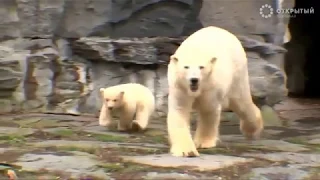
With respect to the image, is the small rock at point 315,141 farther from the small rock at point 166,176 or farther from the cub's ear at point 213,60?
the small rock at point 166,176

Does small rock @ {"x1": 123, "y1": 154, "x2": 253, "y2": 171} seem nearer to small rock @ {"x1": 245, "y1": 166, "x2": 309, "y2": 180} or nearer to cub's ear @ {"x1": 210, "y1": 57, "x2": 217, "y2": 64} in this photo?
small rock @ {"x1": 245, "y1": 166, "x2": 309, "y2": 180}

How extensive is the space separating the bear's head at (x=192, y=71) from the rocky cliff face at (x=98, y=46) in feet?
7.20

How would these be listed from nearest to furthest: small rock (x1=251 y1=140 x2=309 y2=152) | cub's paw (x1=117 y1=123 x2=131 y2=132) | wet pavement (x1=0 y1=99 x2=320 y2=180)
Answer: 1. wet pavement (x1=0 y1=99 x2=320 y2=180)
2. small rock (x1=251 y1=140 x2=309 y2=152)
3. cub's paw (x1=117 y1=123 x2=131 y2=132)

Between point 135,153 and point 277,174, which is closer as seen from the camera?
point 277,174

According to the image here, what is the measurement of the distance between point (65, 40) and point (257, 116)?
81.5 inches

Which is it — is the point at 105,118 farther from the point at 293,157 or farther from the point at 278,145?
the point at 293,157

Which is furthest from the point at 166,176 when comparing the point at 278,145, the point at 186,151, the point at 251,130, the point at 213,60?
the point at 251,130

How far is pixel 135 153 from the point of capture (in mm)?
3812

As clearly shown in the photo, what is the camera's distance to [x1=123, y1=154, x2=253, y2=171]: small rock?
11.1ft

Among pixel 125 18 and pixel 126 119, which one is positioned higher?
pixel 125 18

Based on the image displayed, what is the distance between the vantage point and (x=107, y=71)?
5.97m

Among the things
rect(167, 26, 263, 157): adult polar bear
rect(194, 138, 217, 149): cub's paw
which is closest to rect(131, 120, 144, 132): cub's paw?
rect(167, 26, 263, 157): adult polar bear

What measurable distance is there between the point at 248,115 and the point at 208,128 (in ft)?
2.12

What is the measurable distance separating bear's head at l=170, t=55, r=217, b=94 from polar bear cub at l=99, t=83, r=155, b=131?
1.26m
